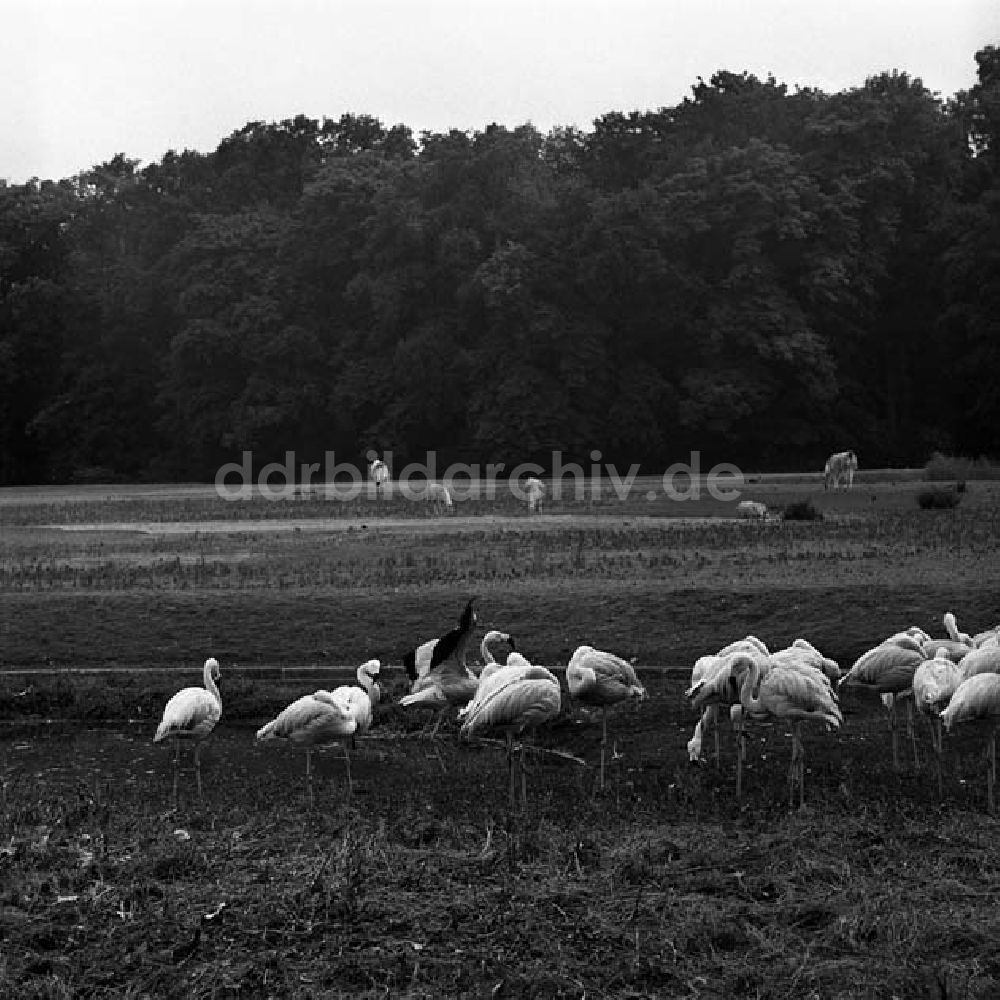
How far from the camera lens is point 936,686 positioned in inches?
445

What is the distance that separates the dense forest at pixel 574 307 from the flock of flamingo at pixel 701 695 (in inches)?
1623

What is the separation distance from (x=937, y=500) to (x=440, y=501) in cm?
1076

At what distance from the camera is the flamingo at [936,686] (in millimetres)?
11172

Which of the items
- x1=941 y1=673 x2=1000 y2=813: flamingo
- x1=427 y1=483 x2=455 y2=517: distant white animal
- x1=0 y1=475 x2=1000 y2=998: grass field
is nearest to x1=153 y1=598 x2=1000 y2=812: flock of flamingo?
x1=941 y1=673 x2=1000 y2=813: flamingo

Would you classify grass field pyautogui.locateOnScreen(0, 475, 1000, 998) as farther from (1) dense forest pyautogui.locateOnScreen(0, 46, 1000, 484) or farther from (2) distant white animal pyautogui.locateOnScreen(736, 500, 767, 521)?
(1) dense forest pyautogui.locateOnScreen(0, 46, 1000, 484)

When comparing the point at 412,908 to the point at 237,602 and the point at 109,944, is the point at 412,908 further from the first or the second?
the point at 237,602

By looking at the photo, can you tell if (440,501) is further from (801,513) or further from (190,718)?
(190,718)

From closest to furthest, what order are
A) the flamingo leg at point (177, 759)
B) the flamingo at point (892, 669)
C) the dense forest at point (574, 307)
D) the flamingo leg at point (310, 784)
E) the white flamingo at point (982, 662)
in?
the flamingo leg at point (310, 784), the white flamingo at point (982, 662), the flamingo leg at point (177, 759), the flamingo at point (892, 669), the dense forest at point (574, 307)

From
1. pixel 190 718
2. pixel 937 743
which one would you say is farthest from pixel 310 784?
pixel 937 743

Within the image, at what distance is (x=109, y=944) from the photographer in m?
6.65

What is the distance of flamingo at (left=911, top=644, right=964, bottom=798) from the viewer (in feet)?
36.7

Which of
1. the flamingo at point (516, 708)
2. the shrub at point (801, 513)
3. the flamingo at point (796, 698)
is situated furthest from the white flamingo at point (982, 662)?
the shrub at point (801, 513)

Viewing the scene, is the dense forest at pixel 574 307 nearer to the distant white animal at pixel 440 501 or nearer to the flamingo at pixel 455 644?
the distant white animal at pixel 440 501

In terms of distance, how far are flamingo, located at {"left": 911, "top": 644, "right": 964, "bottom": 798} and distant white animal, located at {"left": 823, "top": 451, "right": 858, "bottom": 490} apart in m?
24.1
